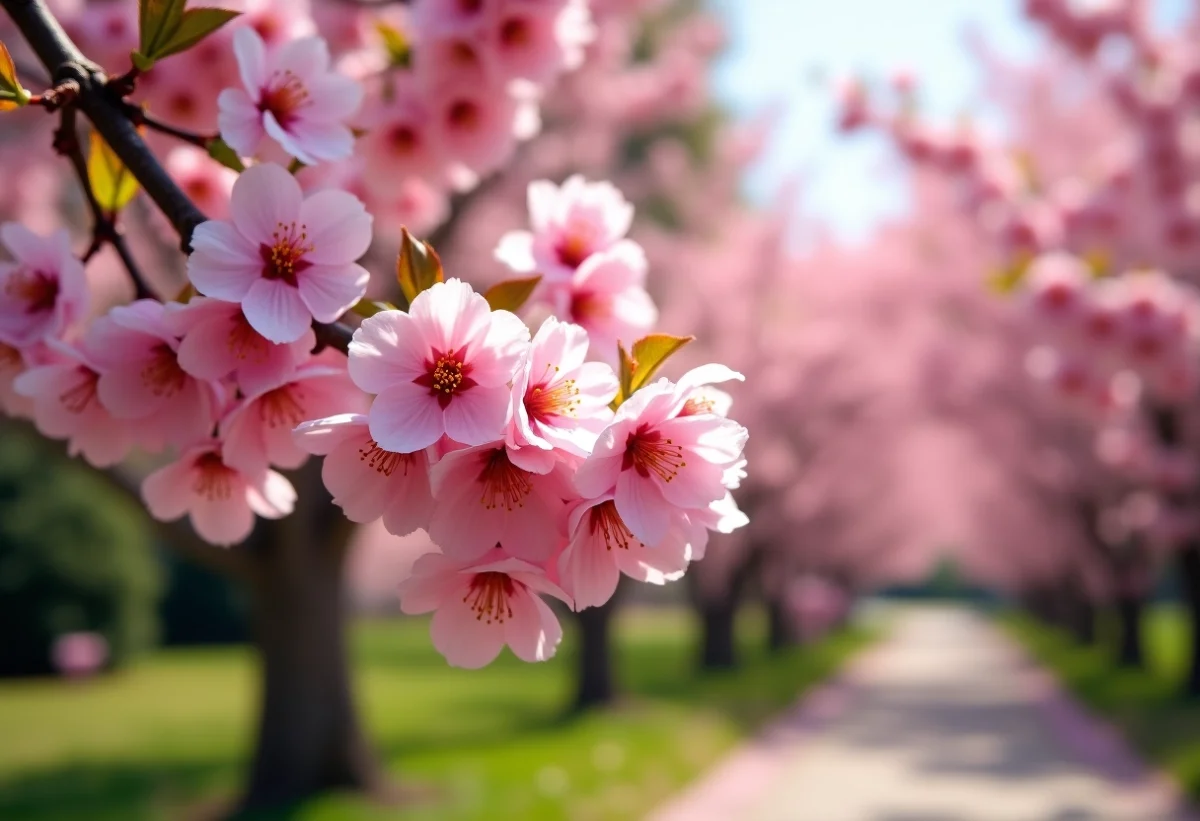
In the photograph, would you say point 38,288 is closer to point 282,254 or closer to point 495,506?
point 282,254

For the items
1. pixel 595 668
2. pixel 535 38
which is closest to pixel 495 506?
pixel 535 38

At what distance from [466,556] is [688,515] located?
239 millimetres

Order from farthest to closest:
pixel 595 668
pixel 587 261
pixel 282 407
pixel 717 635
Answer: pixel 717 635, pixel 595 668, pixel 587 261, pixel 282 407

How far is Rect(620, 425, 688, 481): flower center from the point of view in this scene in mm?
1067

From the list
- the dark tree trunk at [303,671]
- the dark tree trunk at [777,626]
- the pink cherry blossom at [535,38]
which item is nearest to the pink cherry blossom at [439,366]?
the pink cherry blossom at [535,38]

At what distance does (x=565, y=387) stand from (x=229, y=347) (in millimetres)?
374

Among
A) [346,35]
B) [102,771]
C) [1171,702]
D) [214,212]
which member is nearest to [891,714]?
[1171,702]

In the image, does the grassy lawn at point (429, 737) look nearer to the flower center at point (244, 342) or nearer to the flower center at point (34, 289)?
the flower center at point (34, 289)

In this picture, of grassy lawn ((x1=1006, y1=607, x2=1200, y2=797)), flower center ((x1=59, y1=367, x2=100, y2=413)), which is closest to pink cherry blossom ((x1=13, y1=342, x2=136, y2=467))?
flower center ((x1=59, y1=367, x2=100, y2=413))

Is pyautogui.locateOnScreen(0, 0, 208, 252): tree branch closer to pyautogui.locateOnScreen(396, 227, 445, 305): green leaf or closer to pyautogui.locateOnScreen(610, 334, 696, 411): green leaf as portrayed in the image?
pyautogui.locateOnScreen(396, 227, 445, 305): green leaf

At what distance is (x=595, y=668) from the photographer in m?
10.9

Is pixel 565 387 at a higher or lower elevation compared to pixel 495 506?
higher

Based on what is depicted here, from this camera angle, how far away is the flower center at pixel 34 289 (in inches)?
53.7

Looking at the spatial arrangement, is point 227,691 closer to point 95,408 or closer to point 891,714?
point 891,714
